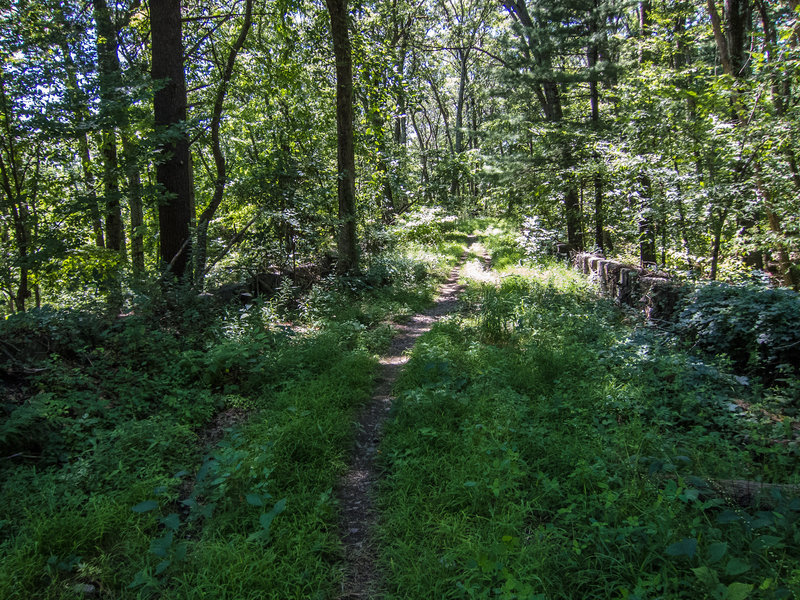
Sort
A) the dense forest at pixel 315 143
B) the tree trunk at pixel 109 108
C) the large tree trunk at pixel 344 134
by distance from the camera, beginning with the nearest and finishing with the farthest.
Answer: the tree trunk at pixel 109 108, the dense forest at pixel 315 143, the large tree trunk at pixel 344 134

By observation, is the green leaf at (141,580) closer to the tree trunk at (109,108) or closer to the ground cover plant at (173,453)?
the ground cover plant at (173,453)

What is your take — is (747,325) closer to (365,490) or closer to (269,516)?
(365,490)

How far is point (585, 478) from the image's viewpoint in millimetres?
3041

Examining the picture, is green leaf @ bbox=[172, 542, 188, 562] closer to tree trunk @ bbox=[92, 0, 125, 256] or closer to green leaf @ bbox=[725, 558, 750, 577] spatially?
green leaf @ bbox=[725, 558, 750, 577]

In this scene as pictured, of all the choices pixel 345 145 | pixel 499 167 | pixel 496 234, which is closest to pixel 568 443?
pixel 345 145

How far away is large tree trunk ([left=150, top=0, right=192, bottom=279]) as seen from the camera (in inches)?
276

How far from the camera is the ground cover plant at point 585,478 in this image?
2.31 m

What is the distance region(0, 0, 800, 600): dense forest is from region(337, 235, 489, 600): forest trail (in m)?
0.02

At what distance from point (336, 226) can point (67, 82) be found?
19.0 feet

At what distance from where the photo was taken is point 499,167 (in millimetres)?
12203

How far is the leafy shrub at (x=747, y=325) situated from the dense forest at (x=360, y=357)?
0.03m

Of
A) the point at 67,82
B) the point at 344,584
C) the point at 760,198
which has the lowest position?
the point at 344,584

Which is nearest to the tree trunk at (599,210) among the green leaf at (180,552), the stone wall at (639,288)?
the stone wall at (639,288)

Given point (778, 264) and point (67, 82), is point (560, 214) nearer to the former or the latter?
point (778, 264)
